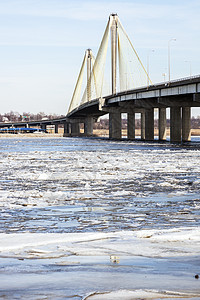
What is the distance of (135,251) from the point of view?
7.48m

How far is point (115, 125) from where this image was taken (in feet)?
425

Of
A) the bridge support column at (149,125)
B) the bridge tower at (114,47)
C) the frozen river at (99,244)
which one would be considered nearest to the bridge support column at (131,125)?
the bridge support column at (149,125)

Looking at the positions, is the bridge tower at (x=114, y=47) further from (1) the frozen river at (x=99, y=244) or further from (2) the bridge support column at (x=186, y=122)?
(1) the frozen river at (x=99, y=244)

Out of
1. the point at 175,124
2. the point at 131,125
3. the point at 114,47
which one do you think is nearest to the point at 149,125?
the point at 131,125

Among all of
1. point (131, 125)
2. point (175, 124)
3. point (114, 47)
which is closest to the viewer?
point (175, 124)

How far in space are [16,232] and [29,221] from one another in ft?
4.46

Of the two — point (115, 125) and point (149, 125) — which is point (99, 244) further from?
point (115, 125)

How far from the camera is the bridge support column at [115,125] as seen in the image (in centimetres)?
12702

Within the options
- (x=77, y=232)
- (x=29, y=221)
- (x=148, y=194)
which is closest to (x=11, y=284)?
(x=77, y=232)

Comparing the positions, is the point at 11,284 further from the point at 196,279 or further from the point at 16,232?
the point at 16,232

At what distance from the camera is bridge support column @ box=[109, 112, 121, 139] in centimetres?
12702

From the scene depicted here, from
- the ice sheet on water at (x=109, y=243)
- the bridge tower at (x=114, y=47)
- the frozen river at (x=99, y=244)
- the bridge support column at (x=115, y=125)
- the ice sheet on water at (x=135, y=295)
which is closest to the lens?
the ice sheet on water at (x=135, y=295)

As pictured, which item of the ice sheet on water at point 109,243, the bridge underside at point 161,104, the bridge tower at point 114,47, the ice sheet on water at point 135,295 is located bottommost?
the ice sheet on water at point 109,243

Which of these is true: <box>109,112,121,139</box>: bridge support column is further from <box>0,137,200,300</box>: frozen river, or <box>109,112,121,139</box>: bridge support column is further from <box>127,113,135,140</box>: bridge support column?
<box>0,137,200,300</box>: frozen river
